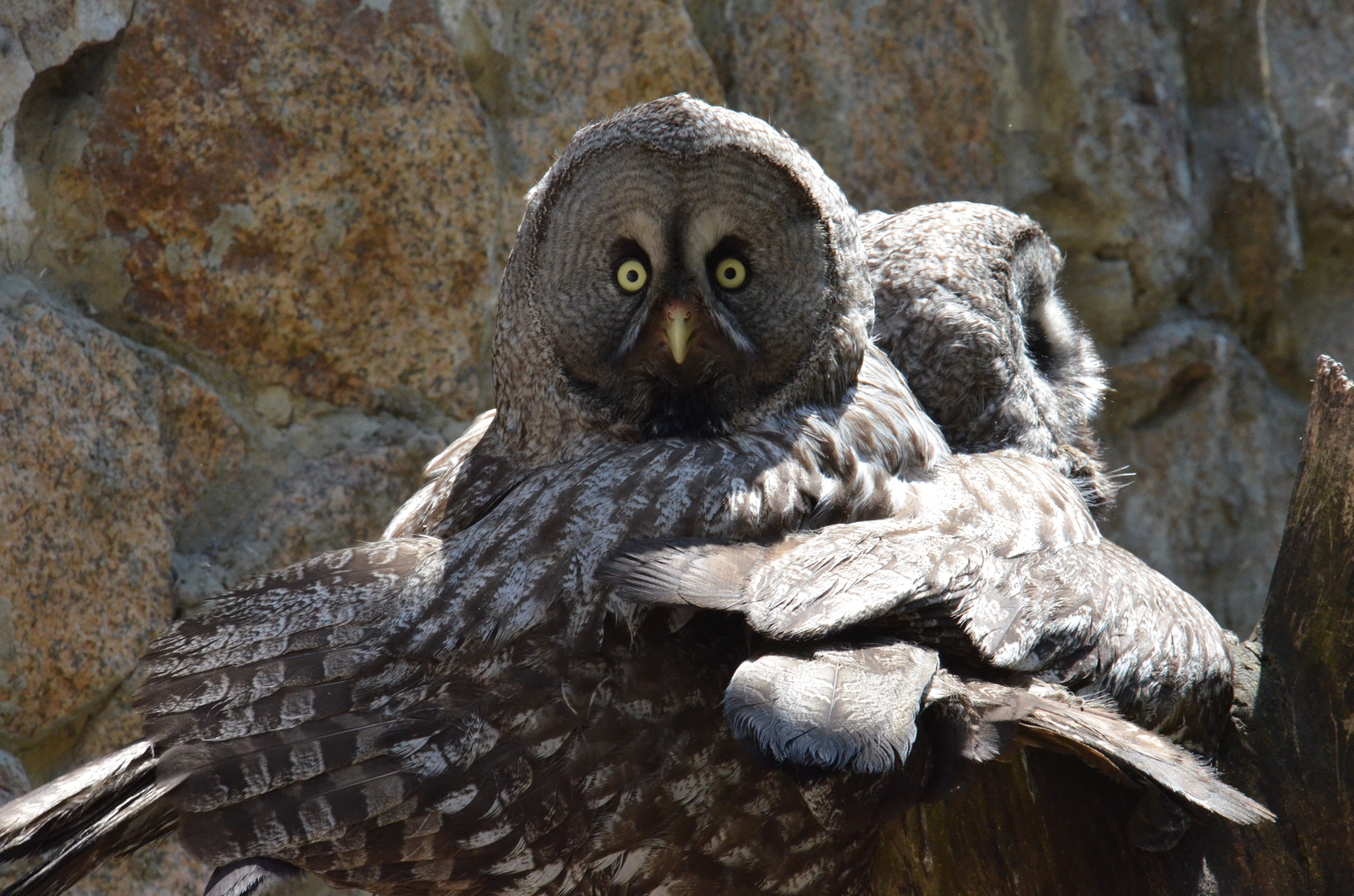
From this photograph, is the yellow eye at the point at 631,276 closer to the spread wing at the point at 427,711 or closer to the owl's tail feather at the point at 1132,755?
the spread wing at the point at 427,711

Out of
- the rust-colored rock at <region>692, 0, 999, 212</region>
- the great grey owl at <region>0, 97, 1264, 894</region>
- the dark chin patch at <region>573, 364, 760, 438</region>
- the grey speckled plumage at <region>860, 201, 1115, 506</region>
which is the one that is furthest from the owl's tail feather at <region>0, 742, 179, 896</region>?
the rust-colored rock at <region>692, 0, 999, 212</region>

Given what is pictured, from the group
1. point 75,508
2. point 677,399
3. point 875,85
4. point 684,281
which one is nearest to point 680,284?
point 684,281

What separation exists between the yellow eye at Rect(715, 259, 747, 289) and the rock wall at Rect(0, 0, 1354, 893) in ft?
2.56

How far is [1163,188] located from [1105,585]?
1749 millimetres

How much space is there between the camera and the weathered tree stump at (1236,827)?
1282 millimetres

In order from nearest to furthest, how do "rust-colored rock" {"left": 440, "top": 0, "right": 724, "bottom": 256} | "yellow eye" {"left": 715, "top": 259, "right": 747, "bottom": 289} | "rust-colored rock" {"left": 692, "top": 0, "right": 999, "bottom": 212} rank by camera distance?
"yellow eye" {"left": 715, "top": 259, "right": 747, "bottom": 289} → "rust-colored rock" {"left": 440, "top": 0, "right": 724, "bottom": 256} → "rust-colored rock" {"left": 692, "top": 0, "right": 999, "bottom": 212}

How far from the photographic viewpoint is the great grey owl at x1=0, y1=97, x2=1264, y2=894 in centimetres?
110

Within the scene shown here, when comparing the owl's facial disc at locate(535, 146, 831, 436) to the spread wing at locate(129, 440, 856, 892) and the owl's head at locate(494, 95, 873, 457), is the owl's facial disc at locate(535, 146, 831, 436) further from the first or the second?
the spread wing at locate(129, 440, 856, 892)

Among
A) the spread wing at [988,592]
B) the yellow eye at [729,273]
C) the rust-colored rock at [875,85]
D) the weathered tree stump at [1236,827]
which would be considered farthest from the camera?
the rust-colored rock at [875,85]

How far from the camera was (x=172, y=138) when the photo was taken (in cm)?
178

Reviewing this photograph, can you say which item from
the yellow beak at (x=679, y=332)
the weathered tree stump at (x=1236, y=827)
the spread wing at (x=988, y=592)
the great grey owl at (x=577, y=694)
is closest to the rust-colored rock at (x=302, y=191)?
the great grey owl at (x=577, y=694)

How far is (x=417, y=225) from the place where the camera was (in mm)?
2025

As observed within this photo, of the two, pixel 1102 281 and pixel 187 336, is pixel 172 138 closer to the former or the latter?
pixel 187 336

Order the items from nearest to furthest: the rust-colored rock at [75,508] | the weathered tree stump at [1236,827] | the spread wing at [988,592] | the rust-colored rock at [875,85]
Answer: the spread wing at [988,592] → the weathered tree stump at [1236,827] → the rust-colored rock at [75,508] → the rust-colored rock at [875,85]
